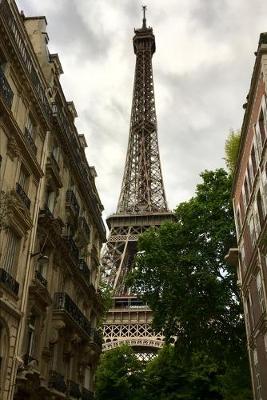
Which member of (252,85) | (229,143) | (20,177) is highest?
(229,143)

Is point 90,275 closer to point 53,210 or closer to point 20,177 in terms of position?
point 53,210

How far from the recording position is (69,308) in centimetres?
2512

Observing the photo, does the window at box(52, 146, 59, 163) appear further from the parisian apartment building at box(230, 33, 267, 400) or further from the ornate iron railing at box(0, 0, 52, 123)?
the parisian apartment building at box(230, 33, 267, 400)

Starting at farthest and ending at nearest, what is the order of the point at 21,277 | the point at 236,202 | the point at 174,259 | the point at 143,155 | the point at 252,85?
the point at 143,155
the point at 174,259
the point at 236,202
the point at 252,85
the point at 21,277

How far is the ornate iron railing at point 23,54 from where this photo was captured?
19.0 metres

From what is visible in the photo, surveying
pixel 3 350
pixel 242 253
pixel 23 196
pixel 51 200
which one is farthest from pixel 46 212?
pixel 242 253

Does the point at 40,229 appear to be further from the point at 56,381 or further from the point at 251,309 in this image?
the point at 251,309

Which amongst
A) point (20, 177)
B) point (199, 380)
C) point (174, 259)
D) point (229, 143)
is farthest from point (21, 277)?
point (199, 380)

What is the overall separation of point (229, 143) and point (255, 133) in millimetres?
7437

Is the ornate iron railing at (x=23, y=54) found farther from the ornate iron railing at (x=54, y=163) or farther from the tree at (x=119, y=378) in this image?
the tree at (x=119, y=378)

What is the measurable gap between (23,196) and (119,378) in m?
30.7

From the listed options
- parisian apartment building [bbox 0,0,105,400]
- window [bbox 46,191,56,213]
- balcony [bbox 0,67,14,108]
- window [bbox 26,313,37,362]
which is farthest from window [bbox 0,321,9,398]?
balcony [bbox 0,67,14,108]

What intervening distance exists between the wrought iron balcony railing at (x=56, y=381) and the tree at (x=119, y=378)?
849 inches

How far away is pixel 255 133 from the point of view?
22438 millimetres
